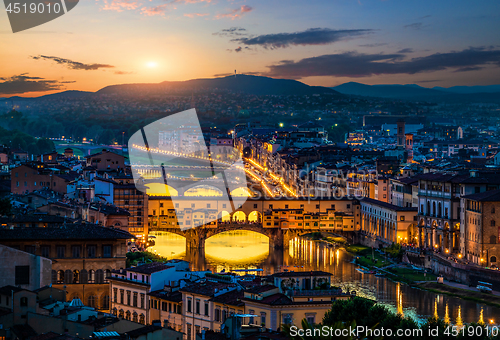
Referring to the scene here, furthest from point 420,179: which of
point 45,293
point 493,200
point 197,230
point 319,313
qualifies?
point 45,293

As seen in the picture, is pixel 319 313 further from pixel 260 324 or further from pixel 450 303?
pixel 450 303

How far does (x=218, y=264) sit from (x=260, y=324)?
1214 cm

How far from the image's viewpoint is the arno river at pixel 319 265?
17.8m

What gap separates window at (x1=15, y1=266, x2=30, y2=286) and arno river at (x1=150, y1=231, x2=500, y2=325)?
6778 millimetres

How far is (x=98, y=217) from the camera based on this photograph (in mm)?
21844

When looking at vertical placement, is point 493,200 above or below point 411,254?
above

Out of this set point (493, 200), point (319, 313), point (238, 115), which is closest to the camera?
point (319, 313)

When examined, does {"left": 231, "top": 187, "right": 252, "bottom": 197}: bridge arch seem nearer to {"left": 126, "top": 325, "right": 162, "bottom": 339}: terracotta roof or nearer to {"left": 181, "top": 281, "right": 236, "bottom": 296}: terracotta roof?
{"left": 181, "top": 281, "right": 236, "bottom": 296}: terracotta roof

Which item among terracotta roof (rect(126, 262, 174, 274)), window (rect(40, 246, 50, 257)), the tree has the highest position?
the tree

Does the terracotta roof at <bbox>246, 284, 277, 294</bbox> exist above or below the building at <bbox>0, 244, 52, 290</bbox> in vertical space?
below

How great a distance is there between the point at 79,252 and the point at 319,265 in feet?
33.2

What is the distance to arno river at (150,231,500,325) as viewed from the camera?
1784cm

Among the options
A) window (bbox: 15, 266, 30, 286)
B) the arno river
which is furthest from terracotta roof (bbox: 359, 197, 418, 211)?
window (bbox: 15, 266, 30, 286)

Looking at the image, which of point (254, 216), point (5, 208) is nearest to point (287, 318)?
point (5, 208)
